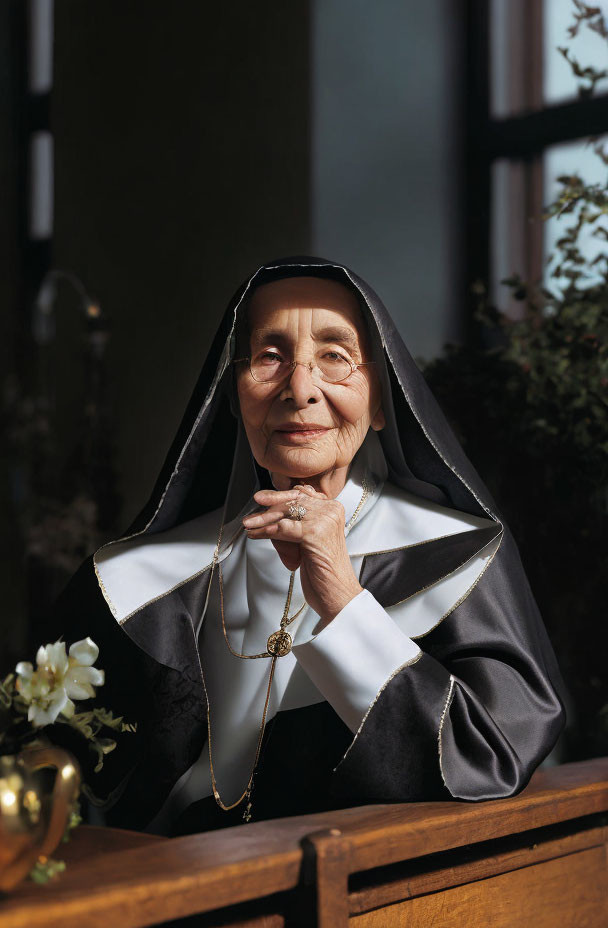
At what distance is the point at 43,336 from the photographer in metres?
5.33

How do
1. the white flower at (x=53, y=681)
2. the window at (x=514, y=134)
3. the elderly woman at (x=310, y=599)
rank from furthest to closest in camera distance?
the window at (x=514, y=134) < the elderly woman at (x=310, y=599) < the white flower at (x=53, y=681)

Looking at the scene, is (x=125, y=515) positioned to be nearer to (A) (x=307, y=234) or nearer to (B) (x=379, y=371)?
(A) (x=307, y=234)

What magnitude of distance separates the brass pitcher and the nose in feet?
2.56

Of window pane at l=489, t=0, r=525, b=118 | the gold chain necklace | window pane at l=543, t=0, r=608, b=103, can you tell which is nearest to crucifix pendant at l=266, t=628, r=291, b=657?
the gold chain necklace

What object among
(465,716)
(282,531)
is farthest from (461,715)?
(282,531)

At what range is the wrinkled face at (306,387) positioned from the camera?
1.89 metres

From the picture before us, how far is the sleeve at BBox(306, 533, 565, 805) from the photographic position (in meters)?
1.66

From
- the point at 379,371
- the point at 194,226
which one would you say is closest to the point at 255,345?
the point at 379,371

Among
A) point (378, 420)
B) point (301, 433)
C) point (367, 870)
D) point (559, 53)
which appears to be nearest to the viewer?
point (367, 870)

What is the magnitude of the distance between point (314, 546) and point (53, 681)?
0.44 metres

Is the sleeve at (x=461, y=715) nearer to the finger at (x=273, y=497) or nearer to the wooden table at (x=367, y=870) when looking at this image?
the wooden table at (x=367, y=870)

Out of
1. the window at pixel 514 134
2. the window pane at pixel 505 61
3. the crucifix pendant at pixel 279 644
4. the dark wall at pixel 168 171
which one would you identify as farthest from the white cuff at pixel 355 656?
the window pane at pixel 505 61

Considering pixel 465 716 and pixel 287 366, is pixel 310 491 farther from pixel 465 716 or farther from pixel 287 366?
pixel 465 716

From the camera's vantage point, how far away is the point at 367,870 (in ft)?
4.95
